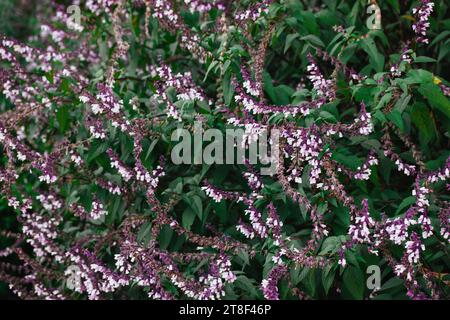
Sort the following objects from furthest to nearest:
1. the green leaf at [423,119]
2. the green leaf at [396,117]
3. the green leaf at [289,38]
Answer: the green leaf at [289,38]
the green leaf at [423,119]
the green leaf at [396,117]

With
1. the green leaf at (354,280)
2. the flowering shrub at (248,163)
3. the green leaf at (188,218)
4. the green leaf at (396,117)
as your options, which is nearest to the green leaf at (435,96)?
the flowering shrub at (248,163)

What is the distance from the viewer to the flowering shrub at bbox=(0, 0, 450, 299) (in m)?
3.05

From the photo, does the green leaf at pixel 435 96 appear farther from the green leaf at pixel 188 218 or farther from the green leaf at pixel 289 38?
the green leaf at pixel 188 218

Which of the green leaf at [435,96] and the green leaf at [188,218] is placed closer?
the green leaf at [435,96]

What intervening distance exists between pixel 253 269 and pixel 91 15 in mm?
2045

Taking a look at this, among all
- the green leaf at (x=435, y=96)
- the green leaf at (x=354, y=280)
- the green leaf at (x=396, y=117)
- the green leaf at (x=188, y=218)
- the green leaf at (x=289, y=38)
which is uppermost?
the green leaf at (x=289, y=38)

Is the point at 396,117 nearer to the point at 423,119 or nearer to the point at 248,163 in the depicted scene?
the point at 423,119

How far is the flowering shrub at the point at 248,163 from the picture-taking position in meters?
3.05

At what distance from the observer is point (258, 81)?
3246 millimetres

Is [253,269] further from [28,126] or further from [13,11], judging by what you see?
[13,11]

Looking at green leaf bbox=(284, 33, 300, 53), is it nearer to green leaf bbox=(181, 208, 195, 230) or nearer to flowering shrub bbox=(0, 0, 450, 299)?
flowering shrub bbox=(0, 0, 450, 299)

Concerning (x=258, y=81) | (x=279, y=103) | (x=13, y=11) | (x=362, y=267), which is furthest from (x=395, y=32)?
(x=13, y=11)

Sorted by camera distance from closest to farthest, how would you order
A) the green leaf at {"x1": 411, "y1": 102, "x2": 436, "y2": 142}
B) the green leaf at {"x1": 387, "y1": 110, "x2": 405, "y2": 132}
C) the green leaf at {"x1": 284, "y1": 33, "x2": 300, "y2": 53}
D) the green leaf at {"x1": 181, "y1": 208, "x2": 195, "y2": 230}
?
the green leaf at {"x1": 387, "y1": 110, "x2": 405, "y2": 132} → the green leaf at {"x1": 411, "y1": 102, "x2": 436, "y2": 142} → the green leaf at {"x1": 181, "y1": 208, "x2": 195, "y2": 230} → the green leaf at {"x1": 284, "y1": 33, "x2": 300, "y2": 53}

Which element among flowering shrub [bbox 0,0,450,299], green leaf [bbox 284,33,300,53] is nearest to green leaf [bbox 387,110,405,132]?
flowering shrub [bbox 0,0,450,299]
